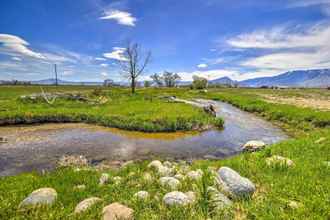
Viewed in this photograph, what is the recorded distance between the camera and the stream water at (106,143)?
33.8 ft

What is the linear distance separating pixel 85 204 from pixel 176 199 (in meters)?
Answer: 2.08

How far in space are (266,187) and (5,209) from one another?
6.25 meters

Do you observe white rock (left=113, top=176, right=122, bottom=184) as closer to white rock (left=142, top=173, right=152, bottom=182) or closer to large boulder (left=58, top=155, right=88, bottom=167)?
white rock (left=142, top=173, right=152, bottom=182)

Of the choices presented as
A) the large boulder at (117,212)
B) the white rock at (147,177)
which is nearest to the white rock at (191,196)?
the large boulder at (117,212)

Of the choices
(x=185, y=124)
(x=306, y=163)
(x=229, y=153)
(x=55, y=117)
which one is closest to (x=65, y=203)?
(x=306, y=163)

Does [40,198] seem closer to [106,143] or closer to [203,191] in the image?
[203,191]

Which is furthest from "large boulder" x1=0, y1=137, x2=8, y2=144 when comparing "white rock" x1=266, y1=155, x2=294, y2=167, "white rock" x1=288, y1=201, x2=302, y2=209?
"white rock" x1=288, y1=201, x2=302, y2=209

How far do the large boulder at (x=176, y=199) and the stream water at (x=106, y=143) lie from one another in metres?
5.74

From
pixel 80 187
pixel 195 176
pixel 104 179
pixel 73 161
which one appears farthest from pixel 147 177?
pixel 73 161

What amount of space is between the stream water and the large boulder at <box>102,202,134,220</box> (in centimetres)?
553

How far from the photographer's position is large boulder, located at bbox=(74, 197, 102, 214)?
4.83 meters

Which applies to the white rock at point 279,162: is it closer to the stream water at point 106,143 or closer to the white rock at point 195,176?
the white rock at point 195,176

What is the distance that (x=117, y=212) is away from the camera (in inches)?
180

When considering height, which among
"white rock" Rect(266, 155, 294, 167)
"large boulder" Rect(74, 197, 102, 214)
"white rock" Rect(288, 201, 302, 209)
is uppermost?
"white rock" Rect(266, 155, 294, 167)
